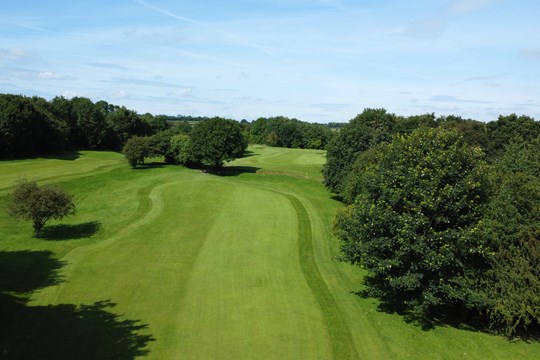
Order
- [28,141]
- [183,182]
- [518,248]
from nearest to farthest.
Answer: [518,248] < [183,182] < [28,141]

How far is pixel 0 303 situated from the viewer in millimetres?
23578

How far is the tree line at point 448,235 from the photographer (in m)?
23.2

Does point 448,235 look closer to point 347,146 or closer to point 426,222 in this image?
point 426,222

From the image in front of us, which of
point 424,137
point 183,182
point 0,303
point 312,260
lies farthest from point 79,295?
point 183,182

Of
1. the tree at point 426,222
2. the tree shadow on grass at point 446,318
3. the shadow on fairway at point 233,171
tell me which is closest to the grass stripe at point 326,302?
the tree shadow on grass at point 446,318

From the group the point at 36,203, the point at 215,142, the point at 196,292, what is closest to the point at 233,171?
the point at 215,142

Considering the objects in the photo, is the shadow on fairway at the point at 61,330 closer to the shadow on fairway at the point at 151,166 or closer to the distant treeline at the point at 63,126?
the shadow on fairway at the point at 151,166

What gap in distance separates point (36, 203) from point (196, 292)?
19.7m

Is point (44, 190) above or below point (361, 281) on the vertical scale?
above

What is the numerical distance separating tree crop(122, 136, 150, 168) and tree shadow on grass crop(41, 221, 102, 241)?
39.0m

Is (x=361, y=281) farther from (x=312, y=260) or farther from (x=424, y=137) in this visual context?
(x=424, y=137)

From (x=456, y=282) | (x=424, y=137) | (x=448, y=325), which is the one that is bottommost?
(x=448, y=325)

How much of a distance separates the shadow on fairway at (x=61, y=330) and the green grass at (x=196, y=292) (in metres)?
0.06

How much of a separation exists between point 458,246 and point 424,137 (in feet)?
25.6
